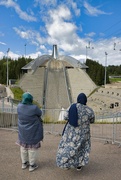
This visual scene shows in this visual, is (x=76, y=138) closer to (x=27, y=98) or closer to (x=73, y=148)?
(x=73, y=148)

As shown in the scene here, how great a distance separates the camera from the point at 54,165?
13.0 ft

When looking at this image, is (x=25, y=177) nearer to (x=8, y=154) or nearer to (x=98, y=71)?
(x=8, y=154)

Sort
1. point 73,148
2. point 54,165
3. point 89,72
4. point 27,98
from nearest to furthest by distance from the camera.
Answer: point 73,148
point 27,98
point 54,165
point 89,72

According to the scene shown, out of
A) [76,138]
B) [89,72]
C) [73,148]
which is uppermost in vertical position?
[89,72]

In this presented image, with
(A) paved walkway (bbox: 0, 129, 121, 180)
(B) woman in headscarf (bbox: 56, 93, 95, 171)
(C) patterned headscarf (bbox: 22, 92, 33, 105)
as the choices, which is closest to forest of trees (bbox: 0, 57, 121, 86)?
(A) paved walkway (bbox: 0, 129, 121, 180)

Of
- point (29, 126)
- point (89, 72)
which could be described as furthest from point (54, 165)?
point (89, 72)

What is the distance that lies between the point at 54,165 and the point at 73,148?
0.85 m

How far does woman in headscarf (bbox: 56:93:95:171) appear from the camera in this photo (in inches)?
131

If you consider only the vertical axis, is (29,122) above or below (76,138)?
above

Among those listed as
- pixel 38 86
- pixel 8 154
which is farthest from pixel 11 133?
pixel 38 86

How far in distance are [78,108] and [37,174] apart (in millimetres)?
1299

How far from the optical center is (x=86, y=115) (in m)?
3.46

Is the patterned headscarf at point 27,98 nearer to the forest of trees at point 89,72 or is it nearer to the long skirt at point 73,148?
the long skirt at point 73,148

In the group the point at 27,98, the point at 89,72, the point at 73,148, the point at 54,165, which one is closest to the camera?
the point at 73,148
